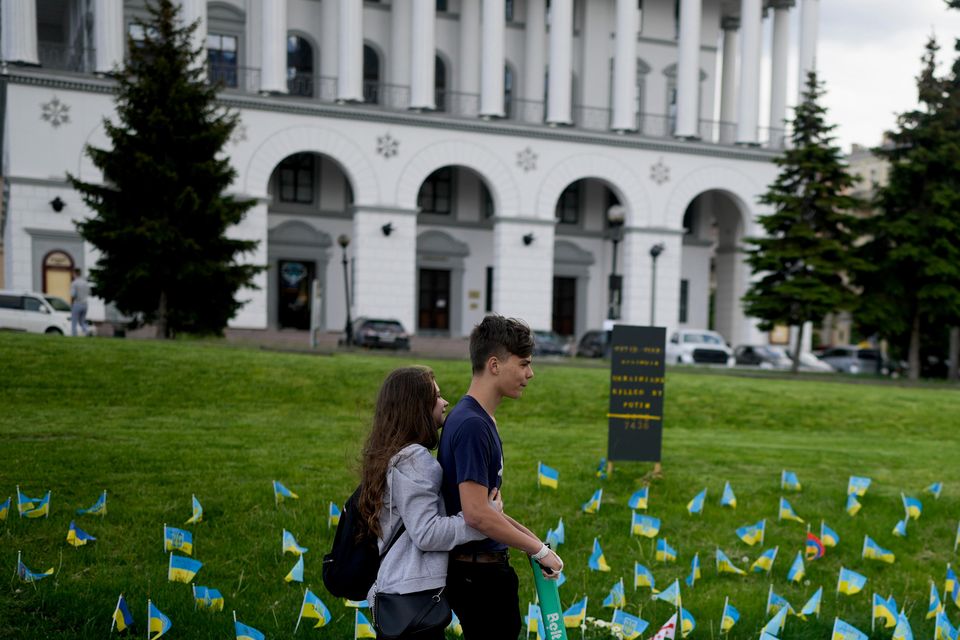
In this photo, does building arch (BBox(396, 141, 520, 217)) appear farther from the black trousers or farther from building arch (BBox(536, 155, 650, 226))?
the black trousers

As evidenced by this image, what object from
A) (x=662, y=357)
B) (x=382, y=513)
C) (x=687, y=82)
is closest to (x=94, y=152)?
(x=662, y=357)

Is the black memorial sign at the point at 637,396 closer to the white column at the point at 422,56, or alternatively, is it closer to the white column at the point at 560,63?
the white column at the point at 422,56

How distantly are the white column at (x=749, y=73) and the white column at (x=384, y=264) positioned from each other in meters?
17.7

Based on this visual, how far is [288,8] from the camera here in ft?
136

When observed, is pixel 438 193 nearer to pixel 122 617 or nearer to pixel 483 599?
pixel 122 617

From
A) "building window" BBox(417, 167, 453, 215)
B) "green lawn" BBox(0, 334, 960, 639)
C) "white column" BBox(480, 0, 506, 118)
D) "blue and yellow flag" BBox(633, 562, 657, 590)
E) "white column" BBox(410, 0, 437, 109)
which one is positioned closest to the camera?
"green lawn" BBox(0, 334, 960, 639)

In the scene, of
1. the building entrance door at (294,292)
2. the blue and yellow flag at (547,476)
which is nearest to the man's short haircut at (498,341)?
the blue and yellow flag at (547,476)

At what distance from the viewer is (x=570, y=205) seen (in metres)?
47.3

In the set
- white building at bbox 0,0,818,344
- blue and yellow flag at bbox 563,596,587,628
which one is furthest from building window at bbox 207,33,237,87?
blue and yellow flag at bbox 563,596,587,628

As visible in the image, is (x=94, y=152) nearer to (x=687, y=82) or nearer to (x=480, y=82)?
(x=480, y=82)

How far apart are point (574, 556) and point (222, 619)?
10.7 ft

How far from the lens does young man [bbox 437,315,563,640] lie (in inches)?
138

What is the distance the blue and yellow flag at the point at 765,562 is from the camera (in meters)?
7.67

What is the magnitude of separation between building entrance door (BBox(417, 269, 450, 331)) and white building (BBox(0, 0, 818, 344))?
0.10 metres
